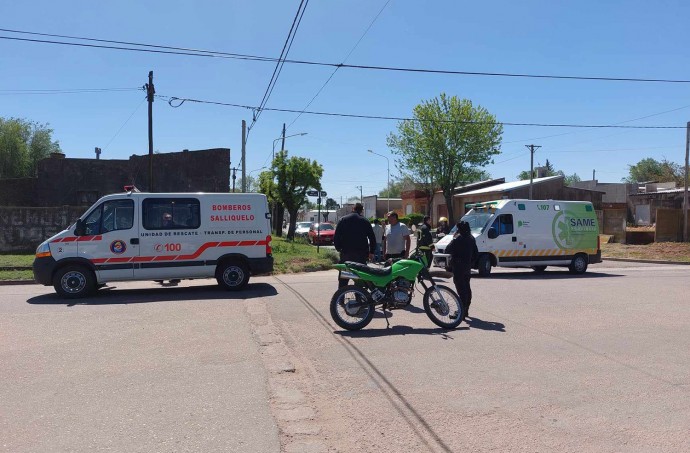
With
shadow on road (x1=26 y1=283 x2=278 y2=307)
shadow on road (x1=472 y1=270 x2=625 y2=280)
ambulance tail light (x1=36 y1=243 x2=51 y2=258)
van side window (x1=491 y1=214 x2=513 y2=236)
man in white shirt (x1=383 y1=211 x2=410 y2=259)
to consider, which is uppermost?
van side window (x1=491 y1=214 x2=513 y2=236)

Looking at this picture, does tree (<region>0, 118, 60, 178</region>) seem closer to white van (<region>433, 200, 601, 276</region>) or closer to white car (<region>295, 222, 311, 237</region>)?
white car (<region>295, 222, 311, 237</region>)

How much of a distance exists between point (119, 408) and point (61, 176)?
92.9 feet

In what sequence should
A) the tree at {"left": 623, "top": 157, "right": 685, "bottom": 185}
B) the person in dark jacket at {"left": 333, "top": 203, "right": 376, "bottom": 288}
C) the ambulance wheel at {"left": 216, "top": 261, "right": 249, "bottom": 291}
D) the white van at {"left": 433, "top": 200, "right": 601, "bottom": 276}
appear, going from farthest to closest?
the tree at {"left": 623, "top": 157, "right": 685, "bottom": 185}
the white van at {"left": 433, "top": 200, "right": 601, "bottom": 276}
the ambulance wheel at {"left": 216, "top": 261, "right": 249, "bottom": 291}
the person in dark jacket at {"left": 333, "top": 203, "right": 376, "bottom": 288}

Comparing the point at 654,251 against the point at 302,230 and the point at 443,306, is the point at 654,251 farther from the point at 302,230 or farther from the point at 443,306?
the point at 302,230

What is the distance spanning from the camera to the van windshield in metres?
17.1

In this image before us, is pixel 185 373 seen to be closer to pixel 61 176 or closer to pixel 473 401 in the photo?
pixel 473 401

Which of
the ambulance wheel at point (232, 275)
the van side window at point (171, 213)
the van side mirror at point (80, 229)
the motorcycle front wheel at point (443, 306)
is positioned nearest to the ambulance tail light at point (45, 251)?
the van side mirror at point (80, 229)

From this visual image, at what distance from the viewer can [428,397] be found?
524 cm

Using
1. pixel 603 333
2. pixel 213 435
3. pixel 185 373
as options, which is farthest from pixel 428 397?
pixel 603 333

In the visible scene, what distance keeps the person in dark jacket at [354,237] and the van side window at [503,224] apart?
8.11 meters

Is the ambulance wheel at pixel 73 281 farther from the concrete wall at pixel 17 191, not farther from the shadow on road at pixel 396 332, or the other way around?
the concrete wall at pixel 17 191

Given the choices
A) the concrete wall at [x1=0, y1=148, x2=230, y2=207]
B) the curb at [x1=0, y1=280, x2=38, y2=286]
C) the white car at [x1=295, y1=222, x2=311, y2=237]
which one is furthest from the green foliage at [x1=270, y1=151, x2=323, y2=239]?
the curb at [x1=0, y1=280, x2=38, y2=286]

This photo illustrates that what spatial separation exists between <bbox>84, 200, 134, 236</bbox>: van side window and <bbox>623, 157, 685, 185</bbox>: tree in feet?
213

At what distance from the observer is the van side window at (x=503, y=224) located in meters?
17.0
